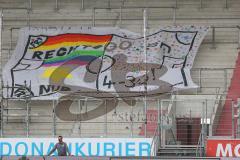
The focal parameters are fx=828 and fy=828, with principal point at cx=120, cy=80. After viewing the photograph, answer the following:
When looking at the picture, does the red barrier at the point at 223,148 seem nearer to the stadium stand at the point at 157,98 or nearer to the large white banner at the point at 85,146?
the stadium stand at the point at 157,98

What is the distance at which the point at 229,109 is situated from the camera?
24.8 metres

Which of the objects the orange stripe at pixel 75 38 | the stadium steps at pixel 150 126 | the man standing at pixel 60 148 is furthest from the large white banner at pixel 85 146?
the orange stripe at pixel 75 38

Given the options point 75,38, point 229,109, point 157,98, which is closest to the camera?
point 229,109

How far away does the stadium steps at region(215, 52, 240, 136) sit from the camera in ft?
79.0

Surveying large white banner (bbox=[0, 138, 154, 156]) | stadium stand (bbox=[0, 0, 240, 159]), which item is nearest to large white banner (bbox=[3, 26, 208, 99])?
stadium stand (bbox=[0, 0, 240, 159])

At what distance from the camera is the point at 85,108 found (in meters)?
25.3

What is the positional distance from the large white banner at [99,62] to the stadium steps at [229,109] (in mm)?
1184

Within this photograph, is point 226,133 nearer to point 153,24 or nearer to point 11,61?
point 153,24

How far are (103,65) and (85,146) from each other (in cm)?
484

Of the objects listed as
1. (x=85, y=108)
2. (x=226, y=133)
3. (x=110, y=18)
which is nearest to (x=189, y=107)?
(x=226, y=133)

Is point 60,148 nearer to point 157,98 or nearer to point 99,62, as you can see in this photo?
point 157,98

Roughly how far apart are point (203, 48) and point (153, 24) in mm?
1913

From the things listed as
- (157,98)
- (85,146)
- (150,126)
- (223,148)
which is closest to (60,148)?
(85,146)

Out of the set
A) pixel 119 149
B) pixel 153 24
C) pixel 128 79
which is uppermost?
pixel 153 24
